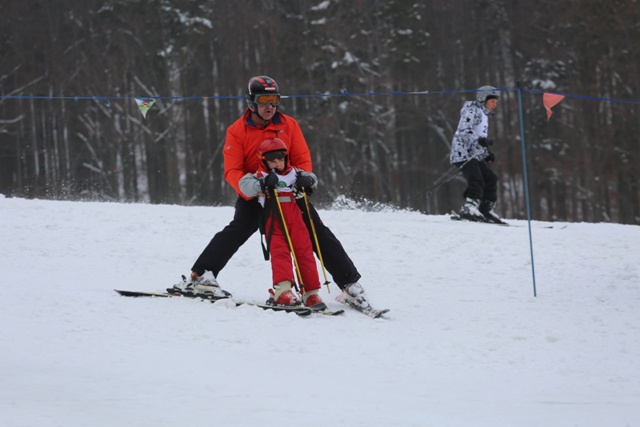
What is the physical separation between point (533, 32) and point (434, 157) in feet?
17.5

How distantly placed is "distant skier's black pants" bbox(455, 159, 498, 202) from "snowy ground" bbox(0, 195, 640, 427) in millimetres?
2085

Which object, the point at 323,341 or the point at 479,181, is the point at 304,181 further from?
the point at 479,181

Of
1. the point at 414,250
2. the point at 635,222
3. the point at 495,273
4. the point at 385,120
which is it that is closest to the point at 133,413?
the point at 495,273

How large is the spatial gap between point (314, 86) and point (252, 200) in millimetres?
26911

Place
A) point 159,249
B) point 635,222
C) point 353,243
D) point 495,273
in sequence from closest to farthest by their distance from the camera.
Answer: point 495,273, point 159,249, point 353,243, point 635,222

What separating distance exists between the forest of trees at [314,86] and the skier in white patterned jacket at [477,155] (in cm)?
1968

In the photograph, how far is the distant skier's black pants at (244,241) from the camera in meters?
7.23

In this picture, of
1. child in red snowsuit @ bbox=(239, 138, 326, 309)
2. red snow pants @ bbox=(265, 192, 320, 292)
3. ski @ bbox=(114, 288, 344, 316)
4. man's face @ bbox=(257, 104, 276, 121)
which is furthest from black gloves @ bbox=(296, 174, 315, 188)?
ski @ bbox=(114, 288, 344, 316)

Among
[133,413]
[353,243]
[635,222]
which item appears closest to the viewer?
[133,413]

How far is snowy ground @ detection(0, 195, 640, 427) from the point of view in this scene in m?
4.73

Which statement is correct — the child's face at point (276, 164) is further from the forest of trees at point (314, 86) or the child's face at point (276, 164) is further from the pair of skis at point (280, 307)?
the forest of trees at point (314, 86)

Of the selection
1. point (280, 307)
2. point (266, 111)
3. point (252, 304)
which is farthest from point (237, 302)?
point (266, 111)

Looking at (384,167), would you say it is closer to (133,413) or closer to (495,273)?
(495,273)

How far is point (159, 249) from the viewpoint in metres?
9.72
